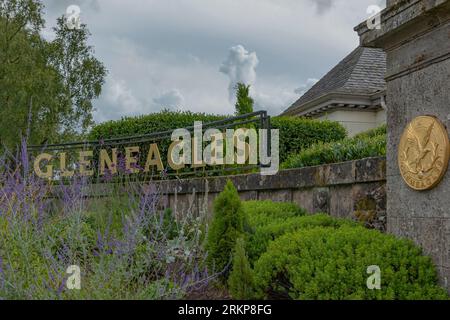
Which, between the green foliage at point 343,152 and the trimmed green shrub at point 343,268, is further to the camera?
the green foliage at point 343,152

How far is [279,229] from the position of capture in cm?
488

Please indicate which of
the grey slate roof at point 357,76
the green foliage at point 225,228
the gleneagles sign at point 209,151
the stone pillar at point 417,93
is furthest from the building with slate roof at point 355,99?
the green foliage at point 225,228

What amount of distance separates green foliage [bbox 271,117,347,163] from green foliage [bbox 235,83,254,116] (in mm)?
2775

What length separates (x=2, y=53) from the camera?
21859 mm

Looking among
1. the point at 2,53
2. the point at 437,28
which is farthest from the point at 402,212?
the point at 2,53

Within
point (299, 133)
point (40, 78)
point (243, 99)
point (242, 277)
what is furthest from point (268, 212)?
point (40, 78)

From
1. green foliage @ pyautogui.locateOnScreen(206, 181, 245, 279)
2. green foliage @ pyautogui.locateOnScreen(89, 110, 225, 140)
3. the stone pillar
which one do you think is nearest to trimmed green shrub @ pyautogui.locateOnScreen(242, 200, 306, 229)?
green foliage @ pyautogui.locateOnScreen(206, 181, 245, 279)

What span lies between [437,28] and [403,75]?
0.51 m

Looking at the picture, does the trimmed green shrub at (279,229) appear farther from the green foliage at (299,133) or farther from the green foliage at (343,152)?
the green foliage at (299,133)

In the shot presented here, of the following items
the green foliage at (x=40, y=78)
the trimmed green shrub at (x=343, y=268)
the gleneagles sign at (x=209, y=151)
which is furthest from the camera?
the green foliage at (x=40, y=78)

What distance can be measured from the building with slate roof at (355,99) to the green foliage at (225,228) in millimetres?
10073

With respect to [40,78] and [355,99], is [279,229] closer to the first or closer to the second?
[355,99]

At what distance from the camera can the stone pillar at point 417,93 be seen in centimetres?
386

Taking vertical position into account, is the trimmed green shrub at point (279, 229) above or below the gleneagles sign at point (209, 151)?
below
